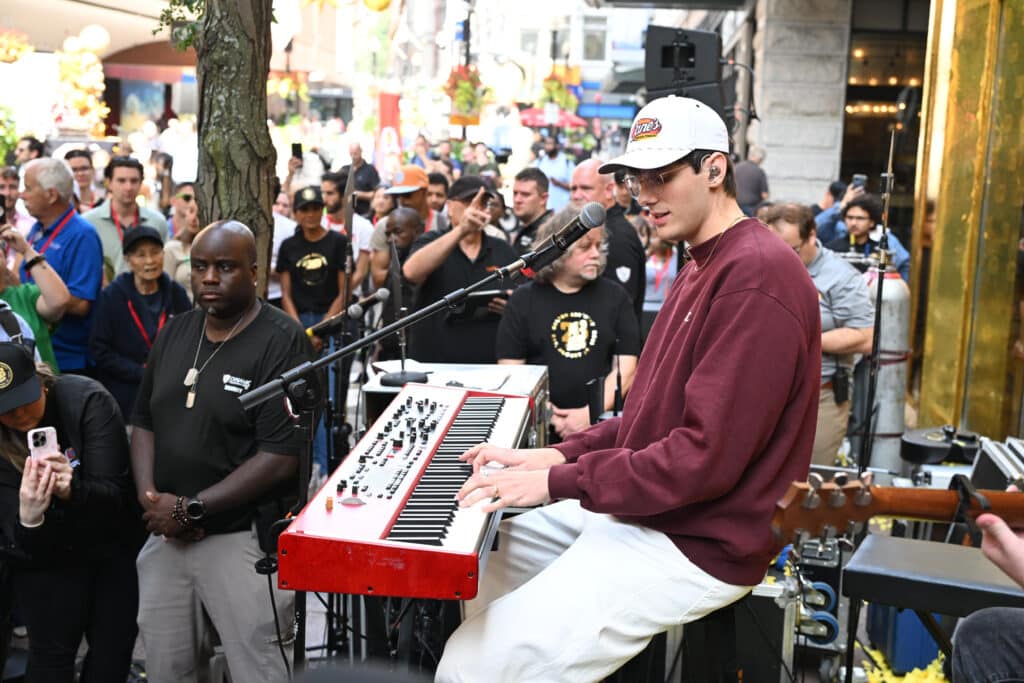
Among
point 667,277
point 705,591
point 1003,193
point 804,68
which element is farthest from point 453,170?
point 705,591

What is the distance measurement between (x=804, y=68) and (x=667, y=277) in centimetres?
499

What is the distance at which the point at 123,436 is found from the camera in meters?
4.55

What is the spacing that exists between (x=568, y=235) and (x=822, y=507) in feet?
4.28

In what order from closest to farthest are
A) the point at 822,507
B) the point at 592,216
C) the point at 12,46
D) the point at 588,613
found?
1. the point at 822,507
2. the point at 588,613
3. the point at 592,216
4. the point at 12,46

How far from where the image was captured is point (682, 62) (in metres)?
8.64

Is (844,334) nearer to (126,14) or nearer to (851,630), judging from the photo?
(851,630)

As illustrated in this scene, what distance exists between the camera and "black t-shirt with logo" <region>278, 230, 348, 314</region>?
28.8ft

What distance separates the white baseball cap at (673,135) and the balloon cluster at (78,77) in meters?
19.1

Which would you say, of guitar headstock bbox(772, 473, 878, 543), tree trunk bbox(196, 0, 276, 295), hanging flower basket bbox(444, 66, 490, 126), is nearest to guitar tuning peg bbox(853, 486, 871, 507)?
guitar headstock bbox(772, 473, 878, 543)

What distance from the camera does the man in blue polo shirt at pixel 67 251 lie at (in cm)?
646

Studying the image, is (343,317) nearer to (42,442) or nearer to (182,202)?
(42,442)

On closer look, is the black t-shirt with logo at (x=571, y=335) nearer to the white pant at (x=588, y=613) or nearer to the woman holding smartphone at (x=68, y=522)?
the woman holding smartphone at (x=68, y=522)

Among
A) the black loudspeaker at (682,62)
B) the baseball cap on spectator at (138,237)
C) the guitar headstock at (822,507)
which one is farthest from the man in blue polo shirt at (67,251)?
the guitar headstock at (822,507)

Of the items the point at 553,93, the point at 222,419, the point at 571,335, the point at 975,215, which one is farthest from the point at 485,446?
the point at 553,93
